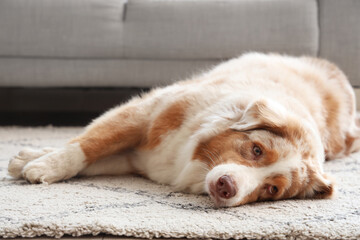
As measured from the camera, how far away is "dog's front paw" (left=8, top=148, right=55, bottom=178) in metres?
2.16

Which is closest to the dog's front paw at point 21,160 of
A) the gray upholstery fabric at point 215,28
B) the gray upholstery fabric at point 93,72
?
the gray upholstery fabric at point 93,72

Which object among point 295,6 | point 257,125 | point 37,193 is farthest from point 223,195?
point 295,6

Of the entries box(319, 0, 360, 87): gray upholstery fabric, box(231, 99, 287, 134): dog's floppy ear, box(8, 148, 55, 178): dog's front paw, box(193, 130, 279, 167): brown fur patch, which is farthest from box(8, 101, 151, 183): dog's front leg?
box(319, 0, 360, 87): gray upholstery fabric

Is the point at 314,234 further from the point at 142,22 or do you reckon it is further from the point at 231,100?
the point at 142,22

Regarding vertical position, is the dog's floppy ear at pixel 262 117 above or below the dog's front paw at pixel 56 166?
above

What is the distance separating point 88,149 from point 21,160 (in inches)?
12.8

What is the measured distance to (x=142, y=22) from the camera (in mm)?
3766

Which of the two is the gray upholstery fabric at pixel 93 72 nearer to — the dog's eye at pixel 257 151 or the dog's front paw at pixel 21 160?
the dog's front paw at pixel 21 160

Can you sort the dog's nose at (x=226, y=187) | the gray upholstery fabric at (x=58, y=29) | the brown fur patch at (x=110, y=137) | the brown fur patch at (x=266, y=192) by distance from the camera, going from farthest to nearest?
1. the gray upholstery fabric at (x=58, y=29)
2. the brown fur patch at (x=110, y=137)
3. the brown fur patch at (x=266, y=192)
4. the dog's nose at (x=226, y=187)

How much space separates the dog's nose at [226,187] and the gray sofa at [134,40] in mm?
2050

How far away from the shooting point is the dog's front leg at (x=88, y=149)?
6.88 ft

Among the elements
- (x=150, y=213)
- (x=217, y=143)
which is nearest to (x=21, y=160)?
(x=150, y=213)

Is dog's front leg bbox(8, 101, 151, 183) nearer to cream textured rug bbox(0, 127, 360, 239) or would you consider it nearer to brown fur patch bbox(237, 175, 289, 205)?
cream textured rug bbox(0, 127, 360, 239)

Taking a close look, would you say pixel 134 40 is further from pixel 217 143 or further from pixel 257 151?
pixel 257 151
